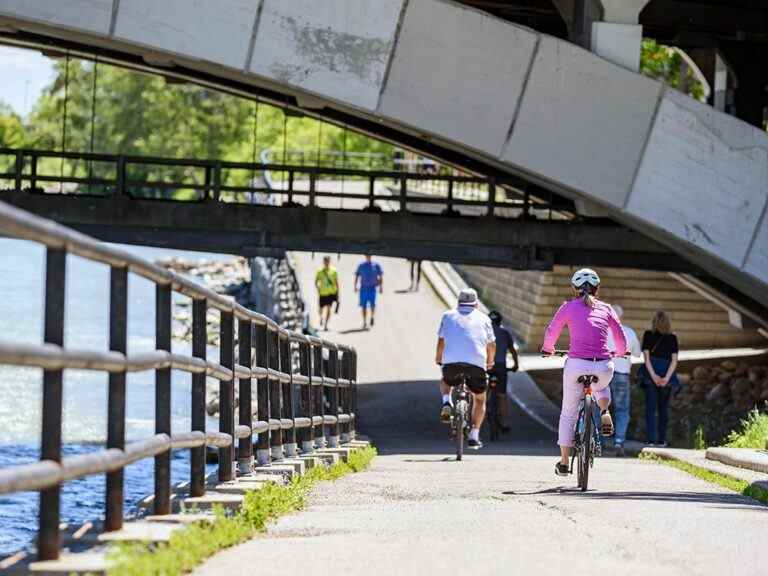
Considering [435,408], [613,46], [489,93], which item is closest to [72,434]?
[435,408]

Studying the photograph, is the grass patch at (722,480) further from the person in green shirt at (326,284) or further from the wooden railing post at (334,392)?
the person in green shirt at (326,284)

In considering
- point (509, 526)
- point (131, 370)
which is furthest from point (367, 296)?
point (131, 370)

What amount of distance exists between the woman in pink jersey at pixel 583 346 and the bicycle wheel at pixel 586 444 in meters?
0.17

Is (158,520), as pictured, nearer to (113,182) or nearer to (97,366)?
(97,366)

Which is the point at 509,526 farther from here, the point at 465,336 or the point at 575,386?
the point at 465,336

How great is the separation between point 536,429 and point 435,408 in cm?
320

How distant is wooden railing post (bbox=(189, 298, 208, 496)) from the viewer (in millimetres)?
8906

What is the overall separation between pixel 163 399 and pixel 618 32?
21.7 metres

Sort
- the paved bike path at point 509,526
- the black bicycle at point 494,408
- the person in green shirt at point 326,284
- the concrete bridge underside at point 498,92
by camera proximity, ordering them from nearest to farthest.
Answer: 1. the paved bike path at point 509,526
2. the black bicycle at point 494,408
3. the concrete bridge underside at point 498,92
4. the person in green shirt at point 326,284

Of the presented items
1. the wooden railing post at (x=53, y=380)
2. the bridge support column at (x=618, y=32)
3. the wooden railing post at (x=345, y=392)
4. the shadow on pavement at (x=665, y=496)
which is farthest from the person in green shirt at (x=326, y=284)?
the wooden railing post at (x=53, y=380)

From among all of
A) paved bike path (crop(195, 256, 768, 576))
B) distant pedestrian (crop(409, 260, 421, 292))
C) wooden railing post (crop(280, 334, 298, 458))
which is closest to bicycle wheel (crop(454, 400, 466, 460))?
paved bike path (crop(195, 256, 768, 576))

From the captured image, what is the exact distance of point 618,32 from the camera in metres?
28.6

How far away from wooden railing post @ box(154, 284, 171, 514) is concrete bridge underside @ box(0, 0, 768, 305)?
18.8m

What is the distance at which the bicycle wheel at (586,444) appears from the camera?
1268 cm
